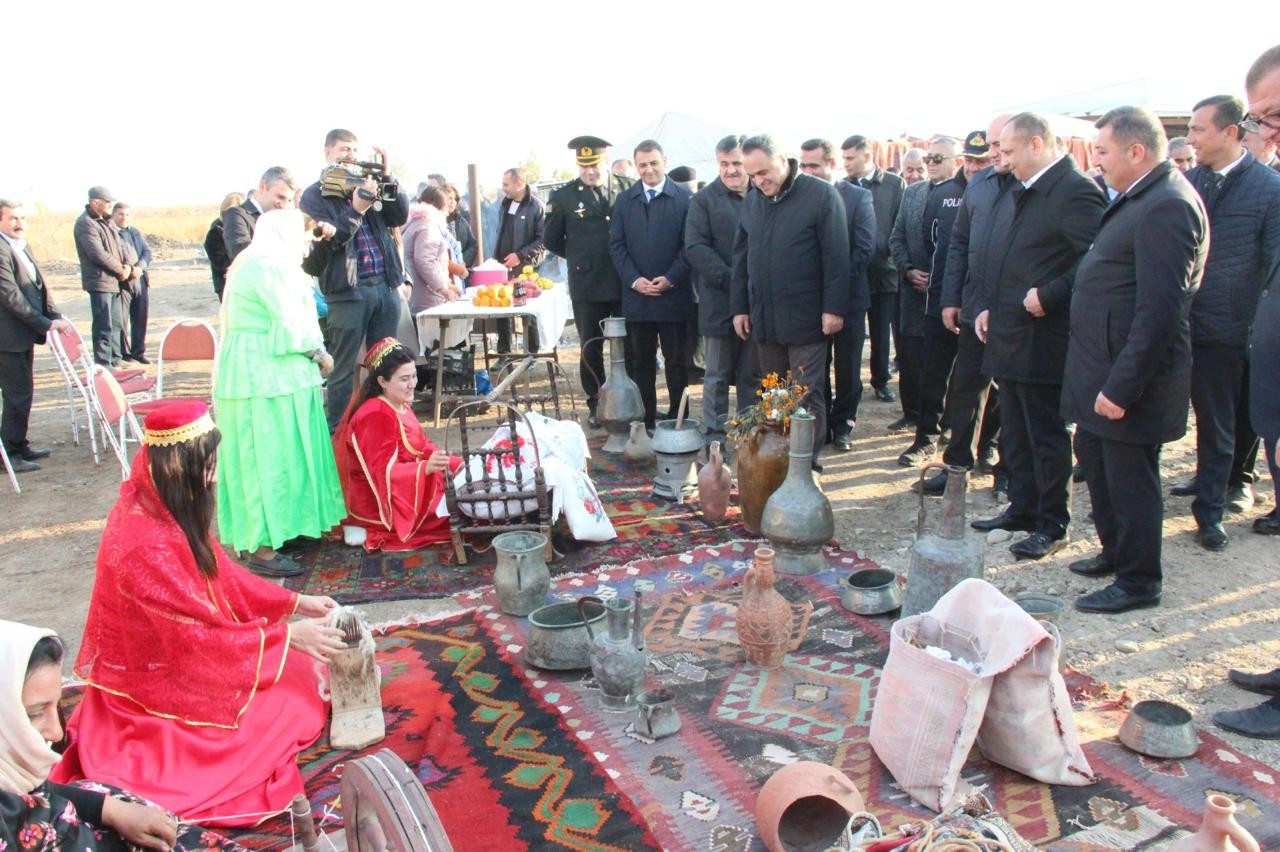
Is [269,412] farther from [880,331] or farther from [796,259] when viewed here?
[880,331]

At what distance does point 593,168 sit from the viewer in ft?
26.2

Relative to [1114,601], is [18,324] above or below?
above

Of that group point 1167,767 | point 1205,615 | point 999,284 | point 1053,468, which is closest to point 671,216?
point 999,284

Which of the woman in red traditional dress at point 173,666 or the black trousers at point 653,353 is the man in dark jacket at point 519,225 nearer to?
the black trousers at point 653,353

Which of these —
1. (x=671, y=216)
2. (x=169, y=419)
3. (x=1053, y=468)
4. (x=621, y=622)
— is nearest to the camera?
(x=169, y=419)

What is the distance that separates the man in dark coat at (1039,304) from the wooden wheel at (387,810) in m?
4.10

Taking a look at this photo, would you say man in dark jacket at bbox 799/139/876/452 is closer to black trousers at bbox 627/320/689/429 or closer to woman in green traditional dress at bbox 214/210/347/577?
black trousers at bbox 627/320/689/429

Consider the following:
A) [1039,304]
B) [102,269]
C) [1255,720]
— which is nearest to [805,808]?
[1255,720]

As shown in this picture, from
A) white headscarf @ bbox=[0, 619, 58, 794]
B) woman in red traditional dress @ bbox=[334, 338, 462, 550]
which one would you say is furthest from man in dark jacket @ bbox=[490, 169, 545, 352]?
white headscarf @ bbox=[0, 619, 58, 794]

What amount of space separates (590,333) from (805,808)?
5.75 metres

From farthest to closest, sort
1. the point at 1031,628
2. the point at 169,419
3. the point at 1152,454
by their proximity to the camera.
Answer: the point at 1152,454 → the point at 169,419 → the point at 1031,628

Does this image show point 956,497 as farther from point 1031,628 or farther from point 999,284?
point 999,284

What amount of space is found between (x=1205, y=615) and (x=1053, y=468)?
3.50 ft

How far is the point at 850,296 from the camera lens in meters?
6.30
